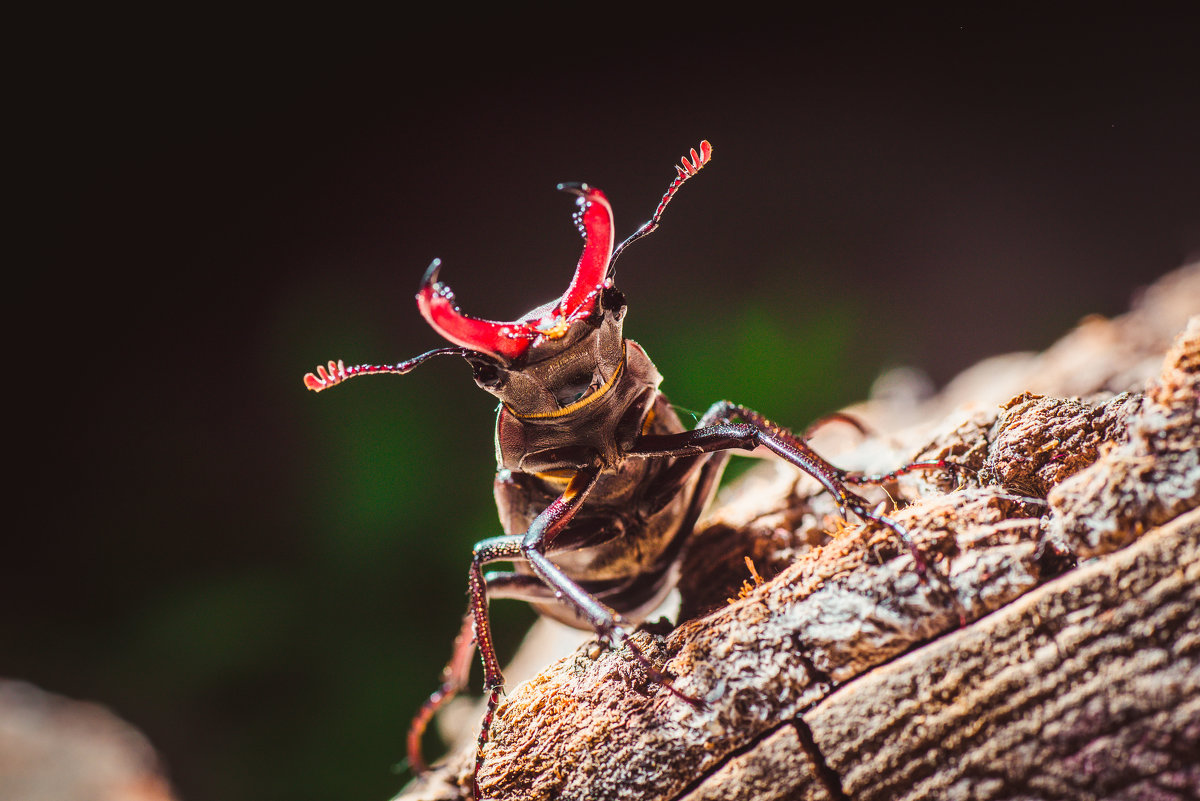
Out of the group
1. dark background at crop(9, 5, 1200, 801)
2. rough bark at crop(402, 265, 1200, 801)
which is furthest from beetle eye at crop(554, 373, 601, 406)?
dark background at crop(9, 5, 1200, 801)

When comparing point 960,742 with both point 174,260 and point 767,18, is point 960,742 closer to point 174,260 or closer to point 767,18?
point 767,18

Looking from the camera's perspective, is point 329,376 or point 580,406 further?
point 580,406

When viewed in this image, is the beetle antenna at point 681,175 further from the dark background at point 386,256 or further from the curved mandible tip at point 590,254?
the dark background at point 386,256

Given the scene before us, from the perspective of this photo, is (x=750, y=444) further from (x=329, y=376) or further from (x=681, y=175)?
(x=329, y=376)

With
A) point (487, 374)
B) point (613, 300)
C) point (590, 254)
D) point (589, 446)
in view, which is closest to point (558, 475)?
point (589, 446)

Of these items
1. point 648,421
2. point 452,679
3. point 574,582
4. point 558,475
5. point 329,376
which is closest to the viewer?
point 329,376

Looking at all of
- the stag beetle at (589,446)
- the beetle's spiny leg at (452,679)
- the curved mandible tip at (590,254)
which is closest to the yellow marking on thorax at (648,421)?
the stag beetle at (589,446)

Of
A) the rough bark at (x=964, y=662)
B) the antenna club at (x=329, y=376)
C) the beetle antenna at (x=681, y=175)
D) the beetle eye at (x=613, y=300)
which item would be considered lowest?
the rough bark at (x=964, y=662)
